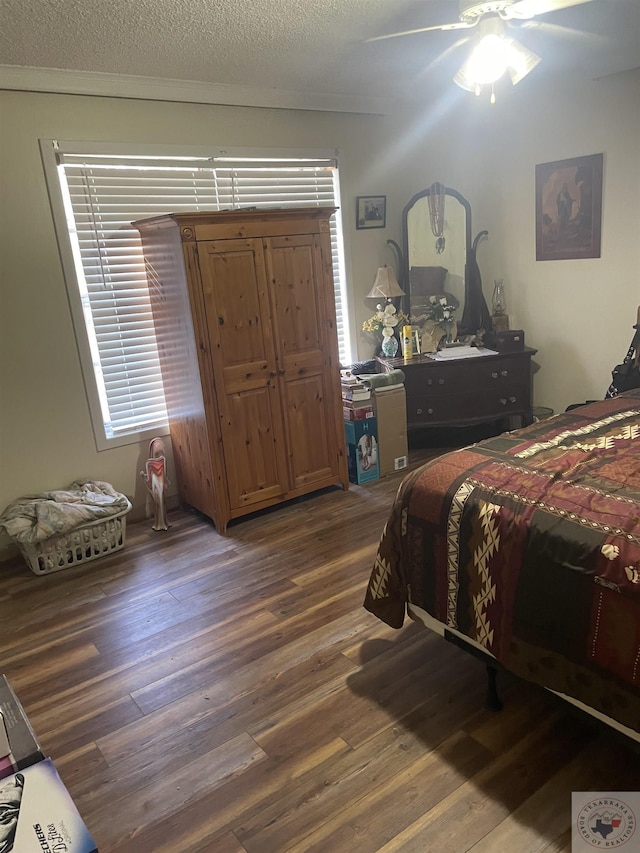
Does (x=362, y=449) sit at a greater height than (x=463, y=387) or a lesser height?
lesser

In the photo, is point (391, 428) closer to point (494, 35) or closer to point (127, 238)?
point (127, 238)

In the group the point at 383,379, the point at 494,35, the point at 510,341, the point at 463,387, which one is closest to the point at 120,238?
the point at 383,379

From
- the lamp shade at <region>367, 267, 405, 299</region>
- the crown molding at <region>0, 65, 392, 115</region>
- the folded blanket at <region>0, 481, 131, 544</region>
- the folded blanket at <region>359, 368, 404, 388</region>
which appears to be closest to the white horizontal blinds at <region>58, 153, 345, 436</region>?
the crown molding at <region>0, 65, 392, 115</region>

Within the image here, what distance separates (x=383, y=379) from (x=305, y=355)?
0.66m

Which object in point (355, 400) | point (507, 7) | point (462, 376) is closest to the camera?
point (507, 7)

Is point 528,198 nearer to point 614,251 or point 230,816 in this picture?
point 614,251

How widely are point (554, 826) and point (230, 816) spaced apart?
0.89 m

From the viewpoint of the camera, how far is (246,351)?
341cm

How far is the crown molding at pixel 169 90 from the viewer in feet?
10.0

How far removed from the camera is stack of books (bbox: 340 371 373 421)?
3959mm

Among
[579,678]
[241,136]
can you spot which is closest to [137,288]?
[241,136]

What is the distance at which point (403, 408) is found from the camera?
4176 millimetres

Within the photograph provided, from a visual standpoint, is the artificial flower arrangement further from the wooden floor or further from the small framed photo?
the wooden floor

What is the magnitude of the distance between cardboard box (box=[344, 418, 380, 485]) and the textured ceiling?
6.91ft
